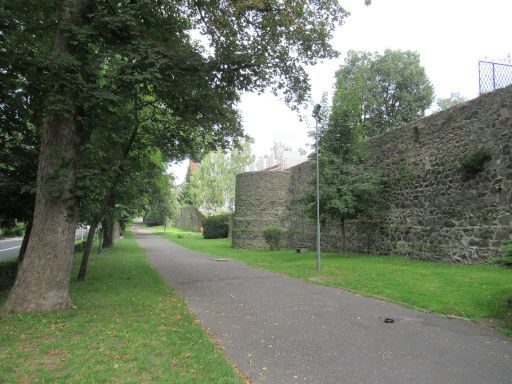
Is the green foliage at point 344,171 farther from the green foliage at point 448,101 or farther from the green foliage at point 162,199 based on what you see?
the green foliage at point 448,101

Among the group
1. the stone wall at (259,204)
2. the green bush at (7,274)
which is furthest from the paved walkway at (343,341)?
the stone wall at (259,204)

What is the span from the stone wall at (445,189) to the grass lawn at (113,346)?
8895mm

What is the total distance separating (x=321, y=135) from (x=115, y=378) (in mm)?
14549

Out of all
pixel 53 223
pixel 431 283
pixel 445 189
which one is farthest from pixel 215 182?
pixel 53 223

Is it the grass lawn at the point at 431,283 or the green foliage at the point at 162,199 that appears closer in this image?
the grass lawn at the point at 431,283

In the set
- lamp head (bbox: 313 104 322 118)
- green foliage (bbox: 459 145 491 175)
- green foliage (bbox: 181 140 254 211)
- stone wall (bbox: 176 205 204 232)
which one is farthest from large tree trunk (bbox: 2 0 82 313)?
green foliage (bbox: 181 140 254 211)

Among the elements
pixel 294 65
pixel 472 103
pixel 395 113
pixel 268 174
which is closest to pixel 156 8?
pixel 294 65

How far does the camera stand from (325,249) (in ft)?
72.3

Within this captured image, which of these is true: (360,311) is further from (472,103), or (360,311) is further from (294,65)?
(472,103)

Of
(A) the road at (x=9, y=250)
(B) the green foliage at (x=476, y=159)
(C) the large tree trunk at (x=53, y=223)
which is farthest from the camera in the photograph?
(A) the road at (x=9, y=250)

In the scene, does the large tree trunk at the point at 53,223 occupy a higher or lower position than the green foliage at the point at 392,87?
lower

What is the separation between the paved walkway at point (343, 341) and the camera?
14.5 ft

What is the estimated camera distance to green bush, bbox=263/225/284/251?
77.8 feet

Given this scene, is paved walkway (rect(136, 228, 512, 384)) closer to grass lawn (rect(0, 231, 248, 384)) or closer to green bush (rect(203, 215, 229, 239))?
grass lawn (rect(0, 231, 248, 384))
